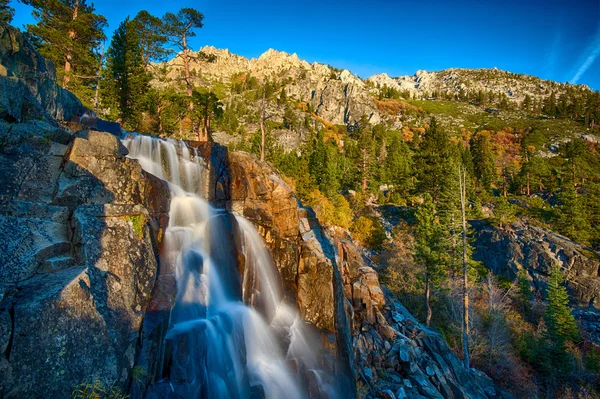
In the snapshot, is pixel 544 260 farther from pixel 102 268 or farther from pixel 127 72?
pixel 127 72

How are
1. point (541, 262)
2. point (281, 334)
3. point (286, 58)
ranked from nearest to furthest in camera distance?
point (281, 334) < point (541, 262) < point (286, 58)

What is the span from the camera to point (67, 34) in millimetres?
23469

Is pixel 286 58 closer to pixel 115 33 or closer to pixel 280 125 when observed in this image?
pixel 280 125

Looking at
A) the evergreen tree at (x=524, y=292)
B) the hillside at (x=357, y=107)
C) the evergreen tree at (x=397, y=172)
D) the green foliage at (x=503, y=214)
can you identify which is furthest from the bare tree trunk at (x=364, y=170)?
the hillside at (x=357, y=107)

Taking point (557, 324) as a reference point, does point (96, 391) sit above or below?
above

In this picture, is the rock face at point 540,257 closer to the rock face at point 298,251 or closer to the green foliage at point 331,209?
the green foliage at point 331,209

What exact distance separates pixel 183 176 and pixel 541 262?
42342mm

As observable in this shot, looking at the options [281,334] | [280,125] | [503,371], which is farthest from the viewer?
[280,125]

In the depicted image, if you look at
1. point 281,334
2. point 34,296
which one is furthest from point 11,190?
point 281,334

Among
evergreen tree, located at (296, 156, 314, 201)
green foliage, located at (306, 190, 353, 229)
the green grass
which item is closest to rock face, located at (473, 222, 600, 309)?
green foliage, located at (306, 190, 353, 229)

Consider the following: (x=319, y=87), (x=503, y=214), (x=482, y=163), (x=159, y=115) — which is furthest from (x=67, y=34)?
(x=319, y=87)

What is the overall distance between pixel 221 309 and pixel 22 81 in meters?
11.7

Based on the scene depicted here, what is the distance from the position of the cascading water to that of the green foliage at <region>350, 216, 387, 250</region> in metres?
23.1

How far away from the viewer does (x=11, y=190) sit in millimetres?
7188
